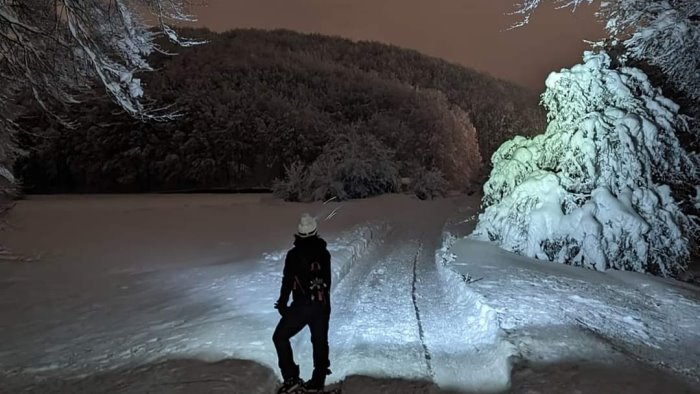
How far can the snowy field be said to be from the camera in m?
5.14

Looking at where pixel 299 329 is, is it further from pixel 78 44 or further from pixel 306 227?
pixel 78 44

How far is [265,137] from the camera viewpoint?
4453cm

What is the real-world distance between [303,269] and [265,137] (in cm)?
4096

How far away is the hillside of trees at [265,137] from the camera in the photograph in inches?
1389

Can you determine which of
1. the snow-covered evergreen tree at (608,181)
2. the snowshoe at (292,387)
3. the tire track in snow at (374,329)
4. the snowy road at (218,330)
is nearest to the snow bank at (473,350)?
the snowy road at (218,330)

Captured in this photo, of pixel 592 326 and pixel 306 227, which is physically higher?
pixel 306 227

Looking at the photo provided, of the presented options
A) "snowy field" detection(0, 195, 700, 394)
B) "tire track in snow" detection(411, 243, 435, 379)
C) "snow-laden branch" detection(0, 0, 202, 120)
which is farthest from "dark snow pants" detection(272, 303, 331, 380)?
"snow-laden branch" detection(0, 0, 202, 120)

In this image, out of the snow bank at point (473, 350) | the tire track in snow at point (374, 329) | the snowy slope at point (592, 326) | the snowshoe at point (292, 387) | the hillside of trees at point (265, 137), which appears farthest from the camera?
the hillside of trees at point (265, 137)

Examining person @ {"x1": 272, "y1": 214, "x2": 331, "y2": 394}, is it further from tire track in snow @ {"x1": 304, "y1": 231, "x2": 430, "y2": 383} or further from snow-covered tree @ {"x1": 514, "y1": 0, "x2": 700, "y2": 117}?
snow-covered tree @ {"x1": 514, "y1": 0, "x2": 700, "y2": 117}

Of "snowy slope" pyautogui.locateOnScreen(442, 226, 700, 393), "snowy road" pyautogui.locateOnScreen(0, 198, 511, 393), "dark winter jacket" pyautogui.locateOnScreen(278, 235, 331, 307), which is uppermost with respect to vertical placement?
"dark winter jacket" pyautogui.locateOnScreen(278, 235, 331, 307)

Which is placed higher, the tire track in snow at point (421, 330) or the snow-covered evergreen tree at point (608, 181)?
the snow-covered evergreen tree at point (608, 181)

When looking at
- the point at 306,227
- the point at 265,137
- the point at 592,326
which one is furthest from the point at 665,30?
the point at 265,137

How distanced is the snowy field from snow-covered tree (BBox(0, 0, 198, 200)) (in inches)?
131

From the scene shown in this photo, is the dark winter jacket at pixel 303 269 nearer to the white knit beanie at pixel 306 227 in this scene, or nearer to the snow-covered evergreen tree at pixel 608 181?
the white knit beanie at pixel 306 227
